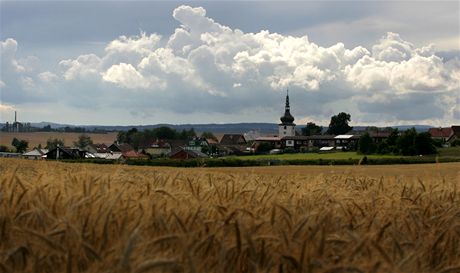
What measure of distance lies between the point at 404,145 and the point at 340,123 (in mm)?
87181

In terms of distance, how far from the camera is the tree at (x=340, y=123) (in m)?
177

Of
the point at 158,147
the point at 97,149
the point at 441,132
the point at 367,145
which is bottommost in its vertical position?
the point at 97,149

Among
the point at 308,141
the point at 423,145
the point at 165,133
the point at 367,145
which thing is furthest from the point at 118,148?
the point at 423,145

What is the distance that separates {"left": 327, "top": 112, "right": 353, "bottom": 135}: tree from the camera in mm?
177250

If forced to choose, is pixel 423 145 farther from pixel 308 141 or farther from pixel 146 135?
pixel 146 135

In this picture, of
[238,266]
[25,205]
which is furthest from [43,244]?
[238,266]

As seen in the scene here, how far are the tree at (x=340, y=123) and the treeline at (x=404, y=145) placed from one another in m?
78.5

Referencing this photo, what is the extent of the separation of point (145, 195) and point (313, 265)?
57.4 inches

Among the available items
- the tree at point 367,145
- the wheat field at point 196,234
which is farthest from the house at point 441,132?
the wheat field at point 196,234

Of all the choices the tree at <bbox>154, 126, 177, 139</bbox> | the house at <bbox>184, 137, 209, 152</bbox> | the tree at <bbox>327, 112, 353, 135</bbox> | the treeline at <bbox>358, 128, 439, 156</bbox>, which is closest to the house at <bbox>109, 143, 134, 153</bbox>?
the house at <bbox>184, 137, 209, 152</bbox>

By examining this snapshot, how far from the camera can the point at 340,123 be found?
6954 inches

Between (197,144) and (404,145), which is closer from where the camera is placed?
(404,145)

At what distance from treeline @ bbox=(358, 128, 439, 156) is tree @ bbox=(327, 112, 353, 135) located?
Answer: 78506 mm

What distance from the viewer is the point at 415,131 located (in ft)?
295
